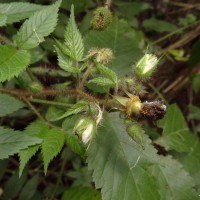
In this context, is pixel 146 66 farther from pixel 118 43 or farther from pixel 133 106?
pixel 118 43

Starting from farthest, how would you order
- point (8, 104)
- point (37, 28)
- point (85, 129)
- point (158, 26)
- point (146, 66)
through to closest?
1. point (158, 26)
2. point (8, 104)
3. point (37, 28)
4. point (146, 66)
5. point (85, 129)

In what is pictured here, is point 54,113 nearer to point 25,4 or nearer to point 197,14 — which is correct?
point 25,4

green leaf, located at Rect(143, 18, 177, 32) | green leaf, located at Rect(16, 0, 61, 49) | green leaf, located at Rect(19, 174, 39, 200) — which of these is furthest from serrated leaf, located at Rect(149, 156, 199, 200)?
green leaf, located at Rect(143, 18, 177, 32)

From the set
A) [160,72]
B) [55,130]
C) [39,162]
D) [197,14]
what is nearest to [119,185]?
[55,130]

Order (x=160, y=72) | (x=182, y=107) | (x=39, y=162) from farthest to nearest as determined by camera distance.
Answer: (x=182, y=107)
(x=160, y=72)
(x=39, y=162)

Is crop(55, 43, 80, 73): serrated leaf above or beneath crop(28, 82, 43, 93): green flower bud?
above

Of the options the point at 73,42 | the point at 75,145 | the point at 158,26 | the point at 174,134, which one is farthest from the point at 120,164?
the point at 158,26

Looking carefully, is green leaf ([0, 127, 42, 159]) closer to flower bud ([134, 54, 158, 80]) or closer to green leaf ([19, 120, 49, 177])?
green leaf ([19, 120, 49, 177])
